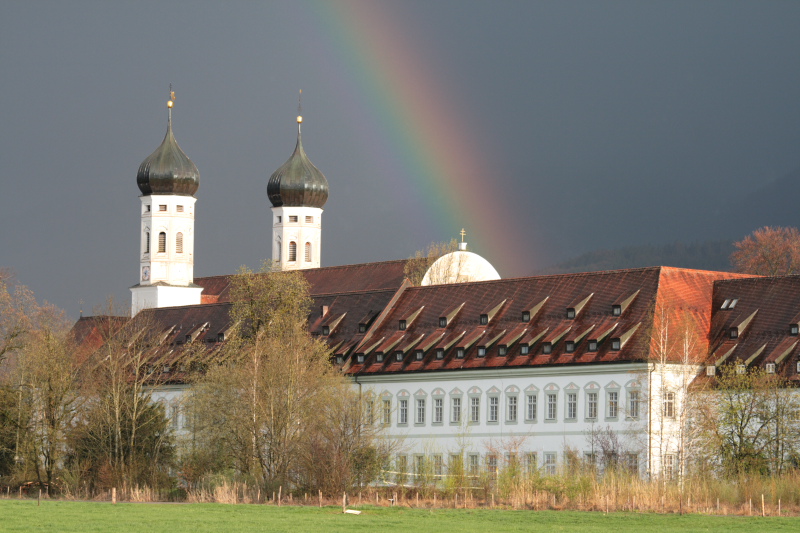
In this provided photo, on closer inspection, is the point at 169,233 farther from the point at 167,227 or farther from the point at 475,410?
the point at 475,410

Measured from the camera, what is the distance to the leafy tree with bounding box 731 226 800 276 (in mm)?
120062

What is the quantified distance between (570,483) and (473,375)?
76.4 feet

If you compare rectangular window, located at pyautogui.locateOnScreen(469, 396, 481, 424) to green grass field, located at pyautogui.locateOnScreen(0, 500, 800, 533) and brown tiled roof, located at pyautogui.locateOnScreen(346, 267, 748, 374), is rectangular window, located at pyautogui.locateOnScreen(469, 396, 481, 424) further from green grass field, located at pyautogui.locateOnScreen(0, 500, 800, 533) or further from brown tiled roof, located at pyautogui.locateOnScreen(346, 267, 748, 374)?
green grass field, located at pyautogui.locateOnScreen(0, 500, 800, 533)

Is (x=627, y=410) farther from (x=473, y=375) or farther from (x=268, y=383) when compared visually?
(x=268, y=383)

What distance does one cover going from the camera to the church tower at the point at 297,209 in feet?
474

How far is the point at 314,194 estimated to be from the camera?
144750 millimetres

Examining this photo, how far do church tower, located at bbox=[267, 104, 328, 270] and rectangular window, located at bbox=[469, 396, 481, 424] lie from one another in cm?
5540

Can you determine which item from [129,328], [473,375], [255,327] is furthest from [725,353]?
[129,328]

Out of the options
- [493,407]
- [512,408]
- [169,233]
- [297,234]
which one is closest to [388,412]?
[493,407]

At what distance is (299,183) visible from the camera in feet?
474

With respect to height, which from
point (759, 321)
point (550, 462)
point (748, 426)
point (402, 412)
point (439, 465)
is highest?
point (759, 321)

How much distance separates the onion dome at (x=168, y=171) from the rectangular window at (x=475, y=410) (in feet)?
171

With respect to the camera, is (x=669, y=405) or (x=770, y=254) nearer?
(x=669, y=405)

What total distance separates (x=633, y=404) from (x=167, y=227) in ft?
201
